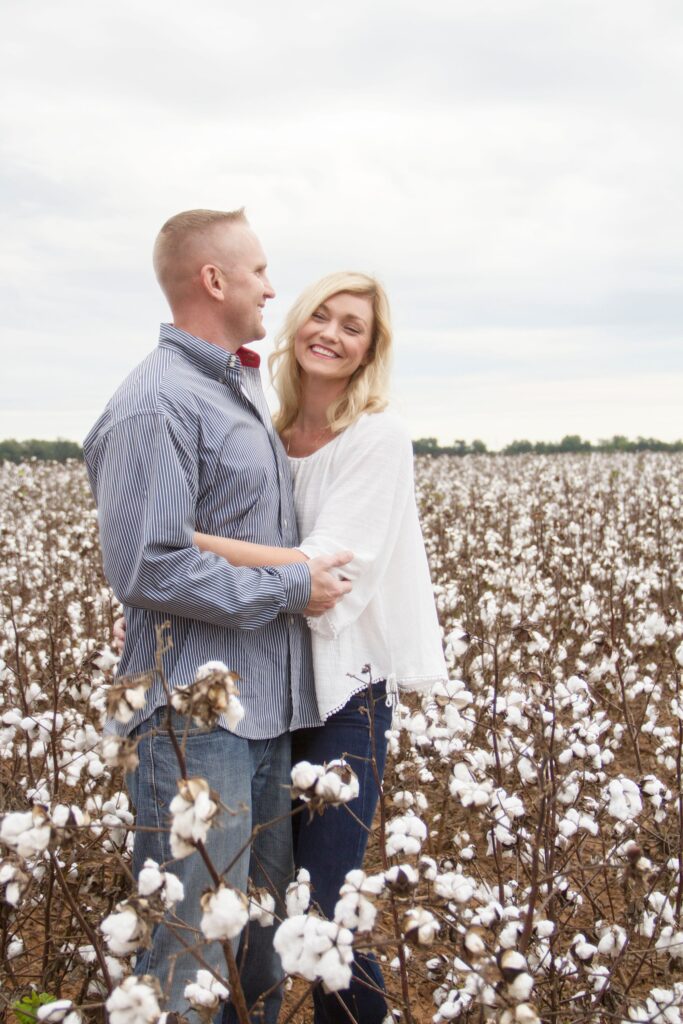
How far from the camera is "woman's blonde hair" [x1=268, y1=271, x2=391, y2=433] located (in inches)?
108

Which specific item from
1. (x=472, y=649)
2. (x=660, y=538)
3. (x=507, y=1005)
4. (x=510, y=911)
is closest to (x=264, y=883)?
(x=510, y=911)

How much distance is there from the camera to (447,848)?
4.87 m

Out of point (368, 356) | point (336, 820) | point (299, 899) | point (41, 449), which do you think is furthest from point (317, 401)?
point (41, 449)

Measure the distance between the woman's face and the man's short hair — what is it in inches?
15.5

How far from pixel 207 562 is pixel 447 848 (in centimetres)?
326

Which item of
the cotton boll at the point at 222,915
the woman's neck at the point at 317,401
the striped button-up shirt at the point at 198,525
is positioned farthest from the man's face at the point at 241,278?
the cotton boll at the point at 222,915

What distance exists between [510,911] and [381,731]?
583mm

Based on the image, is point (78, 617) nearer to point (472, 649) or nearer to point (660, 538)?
point (472, 649)

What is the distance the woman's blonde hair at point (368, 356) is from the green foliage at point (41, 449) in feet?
80.6

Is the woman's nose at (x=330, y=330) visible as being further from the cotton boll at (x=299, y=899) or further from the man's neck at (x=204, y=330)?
the cotton boll at (x=299, y=899)

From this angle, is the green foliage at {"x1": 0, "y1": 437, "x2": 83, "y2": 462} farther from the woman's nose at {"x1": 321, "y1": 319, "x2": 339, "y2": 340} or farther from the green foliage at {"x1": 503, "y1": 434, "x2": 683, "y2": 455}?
the woman's nose at {"x1": 321, "y1": 319, "x2": 339, "y2": 340}

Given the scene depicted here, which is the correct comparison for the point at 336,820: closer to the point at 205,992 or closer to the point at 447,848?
the point at 205,992

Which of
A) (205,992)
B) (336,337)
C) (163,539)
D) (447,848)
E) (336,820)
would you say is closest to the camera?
(205,992)

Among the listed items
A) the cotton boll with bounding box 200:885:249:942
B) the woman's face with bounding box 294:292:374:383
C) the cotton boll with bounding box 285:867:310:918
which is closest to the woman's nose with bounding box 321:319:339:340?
the woman's face with bounding box 294:292:374:383
